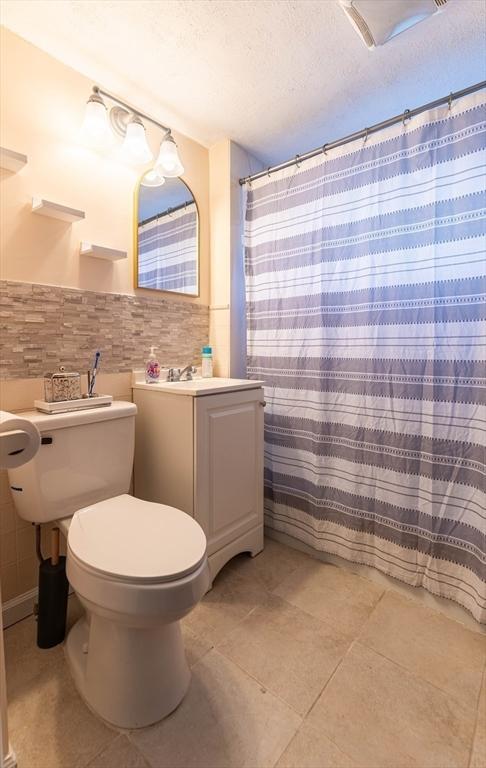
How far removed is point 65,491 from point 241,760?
0.89 metres

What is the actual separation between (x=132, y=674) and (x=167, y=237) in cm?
174

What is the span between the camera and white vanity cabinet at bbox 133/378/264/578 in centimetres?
142

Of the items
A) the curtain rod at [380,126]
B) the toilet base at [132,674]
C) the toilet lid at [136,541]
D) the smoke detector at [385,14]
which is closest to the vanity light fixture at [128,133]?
the curtain rod at [380,126]

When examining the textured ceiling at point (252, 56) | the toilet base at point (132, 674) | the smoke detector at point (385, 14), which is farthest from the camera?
the textured ceiling at point (252, 56)

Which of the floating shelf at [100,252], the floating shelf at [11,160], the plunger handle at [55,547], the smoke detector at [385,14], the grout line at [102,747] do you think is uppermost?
the smoke detector at [385,14]

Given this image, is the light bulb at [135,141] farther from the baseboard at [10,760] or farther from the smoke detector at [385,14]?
the baseboard at [10,760]

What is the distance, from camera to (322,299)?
5.40 feet

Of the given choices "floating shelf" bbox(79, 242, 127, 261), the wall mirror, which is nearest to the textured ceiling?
the wall mirror

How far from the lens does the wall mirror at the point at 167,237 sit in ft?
5.44

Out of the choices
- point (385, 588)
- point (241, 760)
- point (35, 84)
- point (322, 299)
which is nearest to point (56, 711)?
point (241, 760)

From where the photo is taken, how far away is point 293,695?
105cm

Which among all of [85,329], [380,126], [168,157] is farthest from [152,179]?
[380,126]

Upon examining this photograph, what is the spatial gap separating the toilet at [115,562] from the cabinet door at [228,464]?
29cm

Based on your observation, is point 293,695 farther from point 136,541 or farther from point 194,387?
point 194,387
